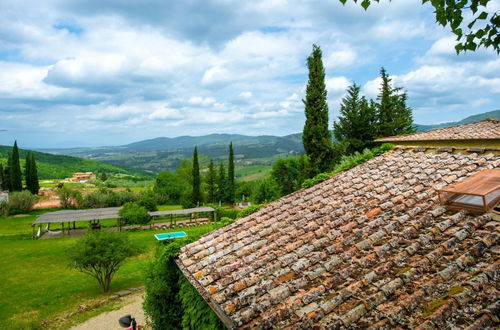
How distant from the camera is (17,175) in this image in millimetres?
54562

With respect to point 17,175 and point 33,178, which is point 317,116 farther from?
point 33,178

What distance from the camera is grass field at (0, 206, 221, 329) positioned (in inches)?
615

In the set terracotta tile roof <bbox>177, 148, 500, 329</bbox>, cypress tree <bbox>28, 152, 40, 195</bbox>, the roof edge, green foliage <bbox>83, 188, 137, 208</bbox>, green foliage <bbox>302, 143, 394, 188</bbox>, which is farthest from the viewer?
cypress tree <bbox>28, 152, 40, 195</bbox>

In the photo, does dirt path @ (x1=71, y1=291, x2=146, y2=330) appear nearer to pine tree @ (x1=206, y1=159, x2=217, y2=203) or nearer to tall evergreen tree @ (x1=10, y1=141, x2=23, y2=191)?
pine tree @ (x1=206, y1=159, x2=217, y2=203)

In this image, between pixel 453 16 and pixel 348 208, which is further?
pixel 348 208

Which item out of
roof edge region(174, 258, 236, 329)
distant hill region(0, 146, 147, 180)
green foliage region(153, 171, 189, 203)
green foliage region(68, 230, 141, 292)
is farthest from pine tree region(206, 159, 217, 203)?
distant hill region(0, 146, 147, 180)

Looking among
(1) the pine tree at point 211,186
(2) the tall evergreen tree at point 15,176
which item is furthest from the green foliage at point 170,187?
(2) the tall evergreen tree at point 15,176

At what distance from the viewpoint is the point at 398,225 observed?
15.4 ft

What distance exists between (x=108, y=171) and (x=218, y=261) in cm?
14155

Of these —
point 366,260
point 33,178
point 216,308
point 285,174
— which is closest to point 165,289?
point 216,308

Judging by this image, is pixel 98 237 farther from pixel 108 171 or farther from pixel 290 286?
pixel 108 171

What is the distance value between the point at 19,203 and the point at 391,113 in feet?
181

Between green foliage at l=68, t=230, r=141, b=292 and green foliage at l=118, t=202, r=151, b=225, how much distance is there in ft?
64.5

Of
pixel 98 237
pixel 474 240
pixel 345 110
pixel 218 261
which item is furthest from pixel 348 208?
pixel 345 110
